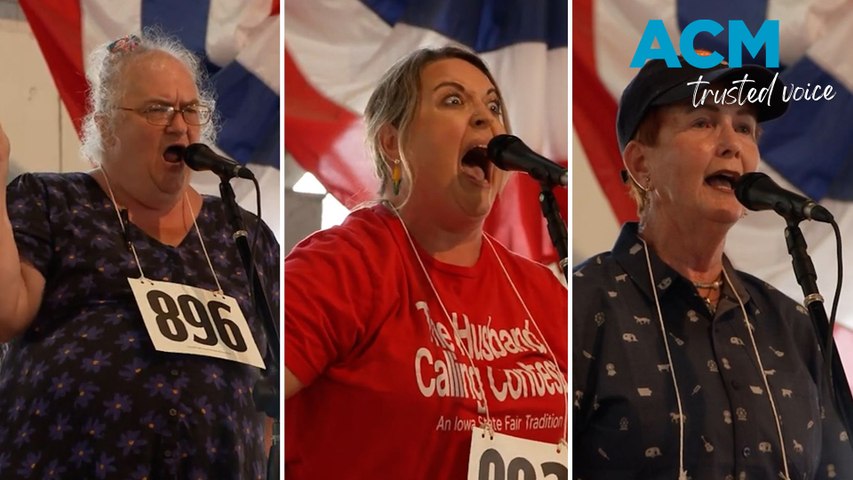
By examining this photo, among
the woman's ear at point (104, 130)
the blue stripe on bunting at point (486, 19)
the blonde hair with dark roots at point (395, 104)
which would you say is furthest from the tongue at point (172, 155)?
the blue stripe on bunting at point (486, 19)

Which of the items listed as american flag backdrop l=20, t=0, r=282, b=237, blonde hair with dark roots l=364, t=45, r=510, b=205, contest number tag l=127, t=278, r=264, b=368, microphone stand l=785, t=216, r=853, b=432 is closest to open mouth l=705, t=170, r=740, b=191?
microphone stand l=785, t=216, r=853, b=432

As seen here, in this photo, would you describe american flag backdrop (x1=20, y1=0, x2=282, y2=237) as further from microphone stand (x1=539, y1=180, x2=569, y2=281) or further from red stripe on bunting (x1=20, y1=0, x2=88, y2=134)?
microphone stand (x1=539, y1=180, x2=569, y2=281)

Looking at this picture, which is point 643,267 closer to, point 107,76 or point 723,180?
point 723,180

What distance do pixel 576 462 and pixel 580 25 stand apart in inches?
41.1

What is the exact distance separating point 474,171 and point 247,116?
531mm

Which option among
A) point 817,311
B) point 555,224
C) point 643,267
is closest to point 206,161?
point 555,224

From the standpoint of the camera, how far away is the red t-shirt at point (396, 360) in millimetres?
2662

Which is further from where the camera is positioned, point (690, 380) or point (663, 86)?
point (663, 86)

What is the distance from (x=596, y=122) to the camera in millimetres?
2943

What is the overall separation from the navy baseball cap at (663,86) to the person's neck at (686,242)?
8.2 inches

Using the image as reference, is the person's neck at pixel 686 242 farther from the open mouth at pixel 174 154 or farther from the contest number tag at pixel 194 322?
the open mouth at pixel 174 154

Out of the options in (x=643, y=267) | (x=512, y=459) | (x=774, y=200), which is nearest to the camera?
(x=774, y=200)

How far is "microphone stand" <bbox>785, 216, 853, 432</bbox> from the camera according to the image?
2480mm

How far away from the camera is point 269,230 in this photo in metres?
2.75
